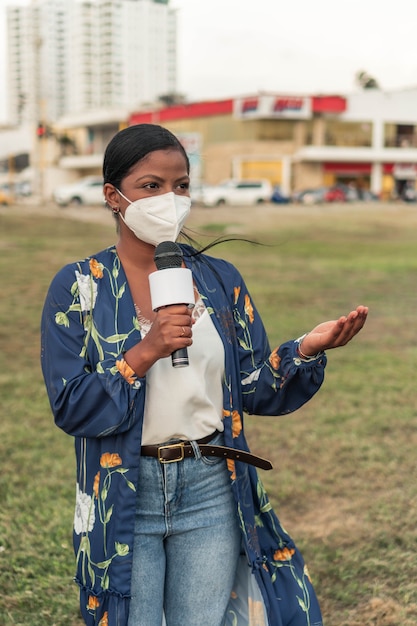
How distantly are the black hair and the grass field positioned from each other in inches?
16.8

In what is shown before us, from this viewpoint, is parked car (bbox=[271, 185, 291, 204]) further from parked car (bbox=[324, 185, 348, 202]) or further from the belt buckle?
the belt buckle

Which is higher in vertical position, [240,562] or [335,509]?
[240,562]

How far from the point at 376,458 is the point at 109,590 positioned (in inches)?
138

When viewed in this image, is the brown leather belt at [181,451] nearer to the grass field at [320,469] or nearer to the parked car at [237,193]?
the grass field at [320,469]

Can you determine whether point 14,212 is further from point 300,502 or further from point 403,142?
point 403,142

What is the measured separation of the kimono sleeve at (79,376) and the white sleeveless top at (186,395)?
62mm

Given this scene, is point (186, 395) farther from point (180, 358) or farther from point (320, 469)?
point (320, 469)

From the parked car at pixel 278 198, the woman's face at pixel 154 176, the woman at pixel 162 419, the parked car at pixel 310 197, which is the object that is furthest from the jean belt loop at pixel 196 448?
the parked car at pixel 310 197

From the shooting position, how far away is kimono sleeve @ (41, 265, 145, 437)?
1.99 metres

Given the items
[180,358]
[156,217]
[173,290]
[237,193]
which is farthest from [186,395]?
[237,193]

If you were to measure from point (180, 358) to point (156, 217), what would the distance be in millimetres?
453

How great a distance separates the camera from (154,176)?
7.15ft

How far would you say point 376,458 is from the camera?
532 centimetres

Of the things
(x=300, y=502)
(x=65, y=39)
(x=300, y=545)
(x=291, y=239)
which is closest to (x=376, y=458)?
(x=300, y=502)
